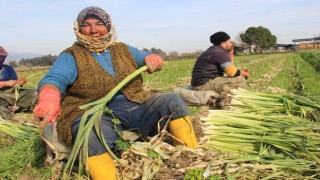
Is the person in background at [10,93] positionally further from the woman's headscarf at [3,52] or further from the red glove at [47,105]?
the red glove at [47,105]

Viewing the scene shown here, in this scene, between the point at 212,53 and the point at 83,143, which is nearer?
the point at 83,143

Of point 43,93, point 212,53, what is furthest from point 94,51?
point 212,53

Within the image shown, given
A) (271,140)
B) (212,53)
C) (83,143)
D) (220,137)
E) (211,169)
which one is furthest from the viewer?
(212,53)

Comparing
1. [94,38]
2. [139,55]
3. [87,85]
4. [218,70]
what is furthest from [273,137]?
[218,70]

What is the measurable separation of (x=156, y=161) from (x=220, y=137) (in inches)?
31.7

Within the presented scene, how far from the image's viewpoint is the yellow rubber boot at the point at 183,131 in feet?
9.84

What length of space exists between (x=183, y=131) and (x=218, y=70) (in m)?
3.04

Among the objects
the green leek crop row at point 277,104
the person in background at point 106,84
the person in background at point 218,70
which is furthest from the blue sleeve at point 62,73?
the person in background at point 218,70

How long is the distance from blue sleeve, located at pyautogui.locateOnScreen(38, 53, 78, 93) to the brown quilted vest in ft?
0.14

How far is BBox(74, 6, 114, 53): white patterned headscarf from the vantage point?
9.77ft

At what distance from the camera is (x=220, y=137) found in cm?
322

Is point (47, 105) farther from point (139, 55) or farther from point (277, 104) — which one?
point (277, 104)

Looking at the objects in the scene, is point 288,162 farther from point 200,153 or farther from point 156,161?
point 156,161

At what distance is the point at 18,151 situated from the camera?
11.9 ft
